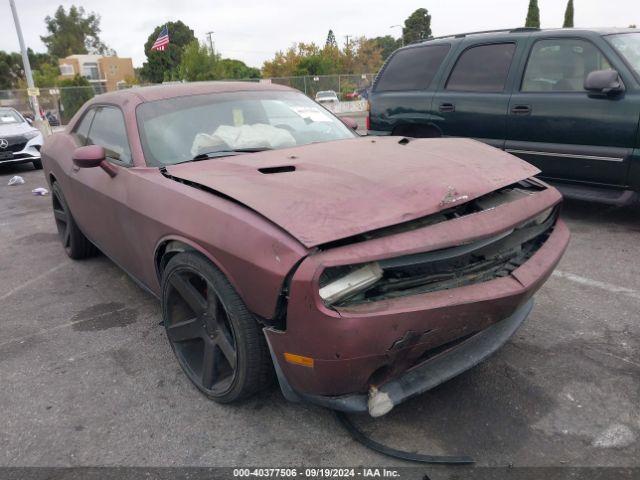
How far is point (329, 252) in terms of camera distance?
1.86m

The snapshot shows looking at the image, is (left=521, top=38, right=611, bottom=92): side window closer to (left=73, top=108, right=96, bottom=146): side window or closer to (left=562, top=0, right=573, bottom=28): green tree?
(left=73, top=108, right=96, bottom=146): side window

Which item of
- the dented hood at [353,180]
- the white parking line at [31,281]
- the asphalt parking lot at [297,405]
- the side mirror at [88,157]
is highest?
the side mirror at [88,157]

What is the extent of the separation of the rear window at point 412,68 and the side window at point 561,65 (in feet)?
3.72

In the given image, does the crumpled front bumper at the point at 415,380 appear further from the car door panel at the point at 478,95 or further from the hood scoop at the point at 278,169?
the car door panel at the point at 478,95

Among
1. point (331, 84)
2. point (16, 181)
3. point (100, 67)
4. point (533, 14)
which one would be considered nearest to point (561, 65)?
point (16, 181)

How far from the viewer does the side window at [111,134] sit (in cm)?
325

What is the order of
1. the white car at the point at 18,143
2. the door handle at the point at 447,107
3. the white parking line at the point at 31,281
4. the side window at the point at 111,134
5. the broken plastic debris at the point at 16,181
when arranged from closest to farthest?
the side window at the point at 111,134, the white parking line at the point at 31,281, the door handle at the point at 447,107, the broken plastic debris at the point at 16,181, the white car at the point at 18,143

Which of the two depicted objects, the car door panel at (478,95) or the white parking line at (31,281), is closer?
the white parking line at (31,281)

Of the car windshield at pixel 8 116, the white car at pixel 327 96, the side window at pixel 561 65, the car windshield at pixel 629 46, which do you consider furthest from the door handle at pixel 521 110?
the white car at pixel 327 96

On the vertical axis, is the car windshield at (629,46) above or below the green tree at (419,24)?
below

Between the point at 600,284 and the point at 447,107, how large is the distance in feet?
9.15

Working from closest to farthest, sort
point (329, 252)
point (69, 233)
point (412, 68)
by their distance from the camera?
point (329, 252)
point (69, 233)
point (412, 68)

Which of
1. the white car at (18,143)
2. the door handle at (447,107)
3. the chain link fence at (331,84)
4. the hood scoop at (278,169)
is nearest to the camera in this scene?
the hood scoop at (278,169)

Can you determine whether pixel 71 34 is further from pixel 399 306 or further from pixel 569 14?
pixel 399 306
